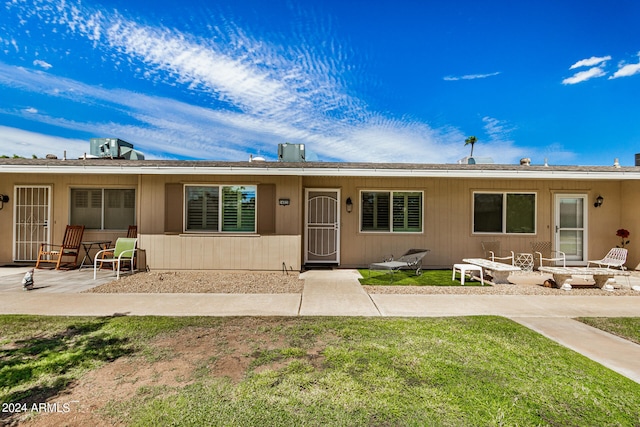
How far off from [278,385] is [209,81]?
48.3 feet

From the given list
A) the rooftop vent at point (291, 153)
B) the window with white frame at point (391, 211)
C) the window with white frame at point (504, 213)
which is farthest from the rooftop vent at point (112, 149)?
the window with white frame at point (504, 213)

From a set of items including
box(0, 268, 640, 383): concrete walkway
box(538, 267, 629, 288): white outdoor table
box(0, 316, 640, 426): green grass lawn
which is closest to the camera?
box(0, 316, 640, 426): green grass lawn

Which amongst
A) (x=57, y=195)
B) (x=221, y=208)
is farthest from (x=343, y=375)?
(x=57, y=195)

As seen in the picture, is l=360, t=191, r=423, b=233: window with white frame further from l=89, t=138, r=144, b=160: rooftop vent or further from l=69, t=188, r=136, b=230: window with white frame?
l=89, t=138, r=144, b=160: rooftop vent

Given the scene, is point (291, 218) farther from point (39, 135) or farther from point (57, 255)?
point (39, 135)

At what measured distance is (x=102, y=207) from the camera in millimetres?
8672

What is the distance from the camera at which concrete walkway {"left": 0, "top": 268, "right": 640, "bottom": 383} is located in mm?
4250

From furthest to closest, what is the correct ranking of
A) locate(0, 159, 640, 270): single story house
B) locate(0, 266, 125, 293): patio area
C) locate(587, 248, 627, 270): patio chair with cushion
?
locate(0, 159, 640, 270): single story house
locate(587, 248, 627, 270): patio chair with cushion
locate(0, 266, 125, 293): patio area

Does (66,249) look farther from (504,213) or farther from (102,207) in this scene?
(504,213)

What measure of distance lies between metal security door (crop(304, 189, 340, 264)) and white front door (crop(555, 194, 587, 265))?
6.59m

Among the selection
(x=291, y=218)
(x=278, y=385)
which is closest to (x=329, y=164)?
(x=291, y=218)

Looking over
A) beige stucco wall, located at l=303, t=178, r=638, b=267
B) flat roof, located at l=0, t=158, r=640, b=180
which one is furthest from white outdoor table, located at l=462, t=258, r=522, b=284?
flat roof, located at l=0, t=158, r=640, b=180

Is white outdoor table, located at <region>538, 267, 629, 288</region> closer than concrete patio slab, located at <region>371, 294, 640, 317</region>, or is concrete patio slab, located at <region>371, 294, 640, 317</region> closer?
concrete patio slab, located at <region>371, 294, 640, 317</region>

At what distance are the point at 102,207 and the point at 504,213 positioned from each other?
11.7 m
